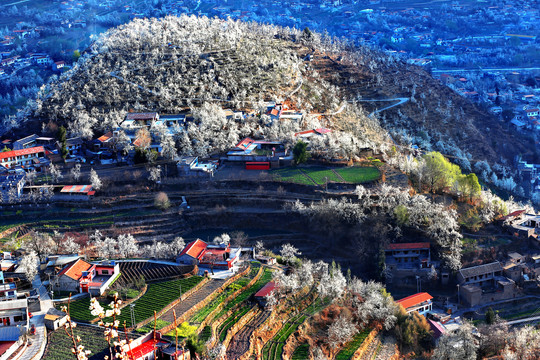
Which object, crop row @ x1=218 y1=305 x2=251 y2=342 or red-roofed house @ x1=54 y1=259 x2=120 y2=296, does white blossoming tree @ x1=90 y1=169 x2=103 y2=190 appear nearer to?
red-roofed house @ x1=54 y1=259 x2=120 y2=296

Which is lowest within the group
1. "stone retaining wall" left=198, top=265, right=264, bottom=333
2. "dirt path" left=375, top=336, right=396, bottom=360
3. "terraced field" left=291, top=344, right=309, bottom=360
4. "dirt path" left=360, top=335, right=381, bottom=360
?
"dirt path" left=375, top=336, right=396, bottom=360

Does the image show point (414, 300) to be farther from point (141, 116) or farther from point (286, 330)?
point (141, 116)

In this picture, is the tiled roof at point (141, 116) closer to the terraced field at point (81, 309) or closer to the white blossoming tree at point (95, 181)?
the white blossoming tree at point (95, 181)

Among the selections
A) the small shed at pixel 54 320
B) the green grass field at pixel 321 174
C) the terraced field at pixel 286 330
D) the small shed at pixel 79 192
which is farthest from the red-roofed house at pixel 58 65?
the terraced field at pixel 286 330

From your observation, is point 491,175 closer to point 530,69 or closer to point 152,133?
point 152,133

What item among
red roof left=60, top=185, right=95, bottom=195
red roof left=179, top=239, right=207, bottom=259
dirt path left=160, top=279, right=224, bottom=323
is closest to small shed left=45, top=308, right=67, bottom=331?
dirt path left=160, top=279, right=224, bottom=323

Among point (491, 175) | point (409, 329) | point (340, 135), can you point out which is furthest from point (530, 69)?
point (409, 329)
